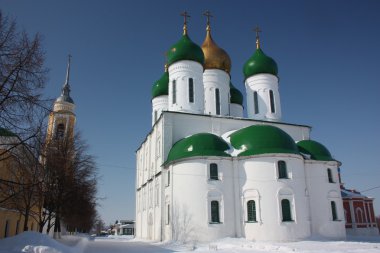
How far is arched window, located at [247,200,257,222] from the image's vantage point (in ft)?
67.6

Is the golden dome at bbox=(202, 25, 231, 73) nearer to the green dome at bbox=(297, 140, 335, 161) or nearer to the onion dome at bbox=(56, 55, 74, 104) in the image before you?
the green dome at bbox=(297, 140, 335, 161)

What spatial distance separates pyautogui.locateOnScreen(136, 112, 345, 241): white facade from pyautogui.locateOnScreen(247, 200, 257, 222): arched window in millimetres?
207

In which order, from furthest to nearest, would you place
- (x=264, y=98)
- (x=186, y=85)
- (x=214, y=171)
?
(x=264, y=98)
(x=186, y=85)
(x=214, y=171)

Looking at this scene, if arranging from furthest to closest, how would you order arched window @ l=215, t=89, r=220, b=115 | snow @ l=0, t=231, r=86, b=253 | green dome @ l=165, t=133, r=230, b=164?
arched window @ l=215, t=89, r=220, b=115
green dome @ l=165, t=133, r=230, b=164
snow @ l=0, t=231, r=86, b=253

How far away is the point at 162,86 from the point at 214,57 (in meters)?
6.23

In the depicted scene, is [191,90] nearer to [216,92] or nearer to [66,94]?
[216,92]

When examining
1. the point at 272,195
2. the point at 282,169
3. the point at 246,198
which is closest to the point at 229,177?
the point at 246,198

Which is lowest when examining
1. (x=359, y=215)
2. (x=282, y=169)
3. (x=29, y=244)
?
(x=29, y=244)

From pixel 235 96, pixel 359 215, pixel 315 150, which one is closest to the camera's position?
pixel 315 150

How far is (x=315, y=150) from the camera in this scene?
2427 cm

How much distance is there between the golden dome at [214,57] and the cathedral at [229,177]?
8.48 feet

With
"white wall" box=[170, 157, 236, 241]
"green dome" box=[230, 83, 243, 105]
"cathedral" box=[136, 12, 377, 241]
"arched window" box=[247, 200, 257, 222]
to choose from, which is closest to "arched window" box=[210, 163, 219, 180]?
"cathedral" box=[136, 12, 377, 241]

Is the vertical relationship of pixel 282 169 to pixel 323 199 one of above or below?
above

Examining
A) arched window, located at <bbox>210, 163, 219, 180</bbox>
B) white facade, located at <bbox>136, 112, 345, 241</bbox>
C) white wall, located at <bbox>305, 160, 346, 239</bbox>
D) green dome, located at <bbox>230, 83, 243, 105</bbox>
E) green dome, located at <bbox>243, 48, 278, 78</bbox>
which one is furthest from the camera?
green dome, located at <bbox>230, 83, 243, 105</bbox>
